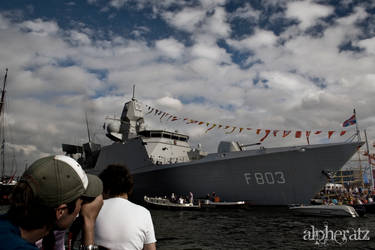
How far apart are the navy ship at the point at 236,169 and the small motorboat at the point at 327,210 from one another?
0.74 metres

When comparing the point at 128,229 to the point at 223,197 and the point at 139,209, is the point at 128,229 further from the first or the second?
the point at 223,197

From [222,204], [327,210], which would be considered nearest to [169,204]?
[222,204]

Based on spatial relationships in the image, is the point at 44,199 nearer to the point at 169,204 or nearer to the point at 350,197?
the point at 169,204

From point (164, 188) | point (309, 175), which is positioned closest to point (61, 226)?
point (309, 175)

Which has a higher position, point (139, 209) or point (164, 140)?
point (164, 140)

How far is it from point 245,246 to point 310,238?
2442mm

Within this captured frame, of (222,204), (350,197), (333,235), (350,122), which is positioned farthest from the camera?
(350,197)

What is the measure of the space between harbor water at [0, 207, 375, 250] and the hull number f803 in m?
1.92

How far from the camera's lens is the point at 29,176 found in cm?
98

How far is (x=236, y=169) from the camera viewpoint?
15.1 meters

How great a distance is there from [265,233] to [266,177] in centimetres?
571

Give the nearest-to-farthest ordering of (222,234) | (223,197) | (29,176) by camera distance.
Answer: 1. (29,176)
2. (222,234)
3. (223,197)

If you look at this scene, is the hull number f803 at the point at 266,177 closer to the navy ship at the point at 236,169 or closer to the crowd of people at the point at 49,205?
the navy ship at the point at 236,169

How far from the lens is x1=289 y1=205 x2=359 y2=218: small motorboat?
12981 mm
